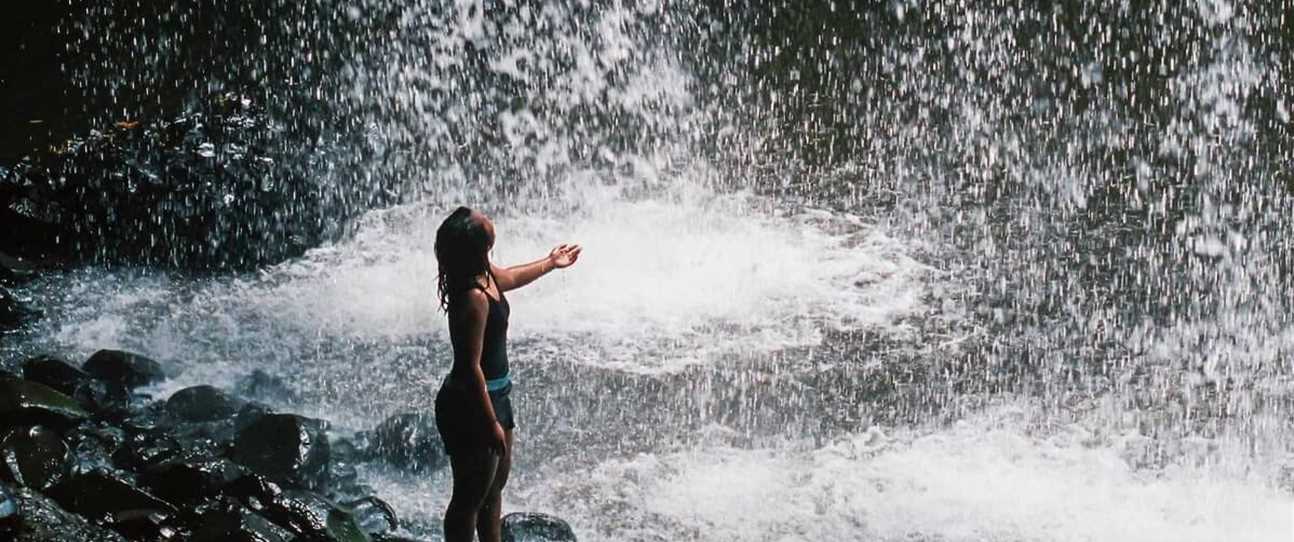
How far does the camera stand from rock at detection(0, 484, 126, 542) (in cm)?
493

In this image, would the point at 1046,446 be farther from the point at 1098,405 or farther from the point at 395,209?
the point at 395,209

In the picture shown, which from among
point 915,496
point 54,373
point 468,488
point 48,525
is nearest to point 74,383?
point 54,373

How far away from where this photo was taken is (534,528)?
607cm

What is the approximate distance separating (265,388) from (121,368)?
0.96 metres

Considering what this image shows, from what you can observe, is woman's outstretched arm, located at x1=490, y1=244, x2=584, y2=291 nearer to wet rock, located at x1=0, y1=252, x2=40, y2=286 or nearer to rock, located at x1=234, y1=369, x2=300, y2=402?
rock, located at x1=234, y1=369, x2=300, y2=402

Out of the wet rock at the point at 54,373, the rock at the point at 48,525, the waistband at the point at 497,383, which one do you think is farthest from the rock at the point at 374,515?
the wet rock at the point at 54,373

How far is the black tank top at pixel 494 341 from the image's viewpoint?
4867 millimetres

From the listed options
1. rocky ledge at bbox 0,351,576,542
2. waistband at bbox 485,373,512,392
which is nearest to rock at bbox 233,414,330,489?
rocky ledge at bbox 0,351,576,542

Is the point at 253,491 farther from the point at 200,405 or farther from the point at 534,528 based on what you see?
the point at 200,405

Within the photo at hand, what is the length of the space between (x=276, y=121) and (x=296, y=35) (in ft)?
22.3

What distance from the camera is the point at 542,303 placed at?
31.8 ft

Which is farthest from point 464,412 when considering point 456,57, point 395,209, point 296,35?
point 296,35

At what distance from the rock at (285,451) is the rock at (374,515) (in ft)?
1.32

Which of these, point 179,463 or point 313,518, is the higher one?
point 179,463
